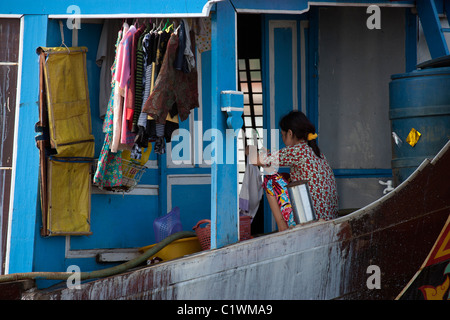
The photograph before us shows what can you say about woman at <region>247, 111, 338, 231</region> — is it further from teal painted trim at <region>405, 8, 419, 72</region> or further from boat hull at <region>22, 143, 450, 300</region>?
teal painted trim at <region>405, 8, 419, 72</region>

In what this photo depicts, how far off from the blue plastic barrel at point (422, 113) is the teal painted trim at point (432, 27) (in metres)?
0.65

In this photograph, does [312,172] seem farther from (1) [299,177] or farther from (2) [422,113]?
(2) [422,113]

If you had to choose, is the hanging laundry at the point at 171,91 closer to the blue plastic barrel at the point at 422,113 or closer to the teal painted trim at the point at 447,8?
the blue plastic barrel at the point at 422,113

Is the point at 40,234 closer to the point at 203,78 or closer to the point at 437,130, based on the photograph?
the point at 203,78

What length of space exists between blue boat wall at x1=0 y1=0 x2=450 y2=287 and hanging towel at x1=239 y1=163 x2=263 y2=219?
51 cm

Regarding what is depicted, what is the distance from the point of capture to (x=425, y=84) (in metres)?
5.61

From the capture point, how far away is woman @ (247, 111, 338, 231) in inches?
234

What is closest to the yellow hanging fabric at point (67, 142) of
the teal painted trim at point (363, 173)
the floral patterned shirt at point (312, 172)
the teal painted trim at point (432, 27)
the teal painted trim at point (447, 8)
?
the floral patterned shirt at point (312, 172)

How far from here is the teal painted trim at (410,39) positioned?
7.26m

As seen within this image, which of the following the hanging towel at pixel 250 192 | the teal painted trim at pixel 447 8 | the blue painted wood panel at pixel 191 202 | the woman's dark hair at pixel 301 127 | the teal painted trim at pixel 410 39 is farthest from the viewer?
the teal painted trim at pixel 410 39

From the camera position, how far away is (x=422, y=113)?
559 cm
